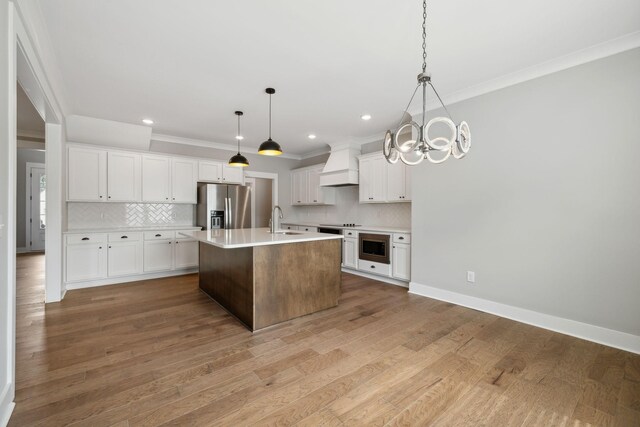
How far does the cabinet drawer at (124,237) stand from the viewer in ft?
14.6

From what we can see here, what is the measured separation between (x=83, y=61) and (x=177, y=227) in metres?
3.08

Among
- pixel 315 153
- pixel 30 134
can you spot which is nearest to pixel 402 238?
pixel 315 153

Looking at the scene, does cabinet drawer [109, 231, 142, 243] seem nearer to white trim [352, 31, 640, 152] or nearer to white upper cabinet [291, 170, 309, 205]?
white upper cabinet [291, 170, 309, 205]

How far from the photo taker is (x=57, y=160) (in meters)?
3.59

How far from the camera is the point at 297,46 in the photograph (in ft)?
8.30

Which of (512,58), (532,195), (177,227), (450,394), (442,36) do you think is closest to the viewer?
(450,394)

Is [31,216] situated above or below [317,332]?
above

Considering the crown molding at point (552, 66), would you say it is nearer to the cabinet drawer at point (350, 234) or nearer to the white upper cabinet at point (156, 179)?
the cabinet drawer at point (350, 234)

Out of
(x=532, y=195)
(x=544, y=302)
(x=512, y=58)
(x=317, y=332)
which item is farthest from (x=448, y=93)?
(x=317, y=332)

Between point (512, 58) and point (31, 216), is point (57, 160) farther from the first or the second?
point (31, 216)

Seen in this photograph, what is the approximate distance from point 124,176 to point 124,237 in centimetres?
104

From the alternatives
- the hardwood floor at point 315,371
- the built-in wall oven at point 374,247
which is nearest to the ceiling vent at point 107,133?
the hardwood floor at point 315,371

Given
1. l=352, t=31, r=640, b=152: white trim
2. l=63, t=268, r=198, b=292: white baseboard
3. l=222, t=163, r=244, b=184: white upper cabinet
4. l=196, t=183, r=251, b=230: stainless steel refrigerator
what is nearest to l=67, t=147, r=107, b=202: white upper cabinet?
l=63, t=268, r=198, b=292: white baseboard

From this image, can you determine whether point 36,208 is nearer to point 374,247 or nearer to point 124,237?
point 124,237
